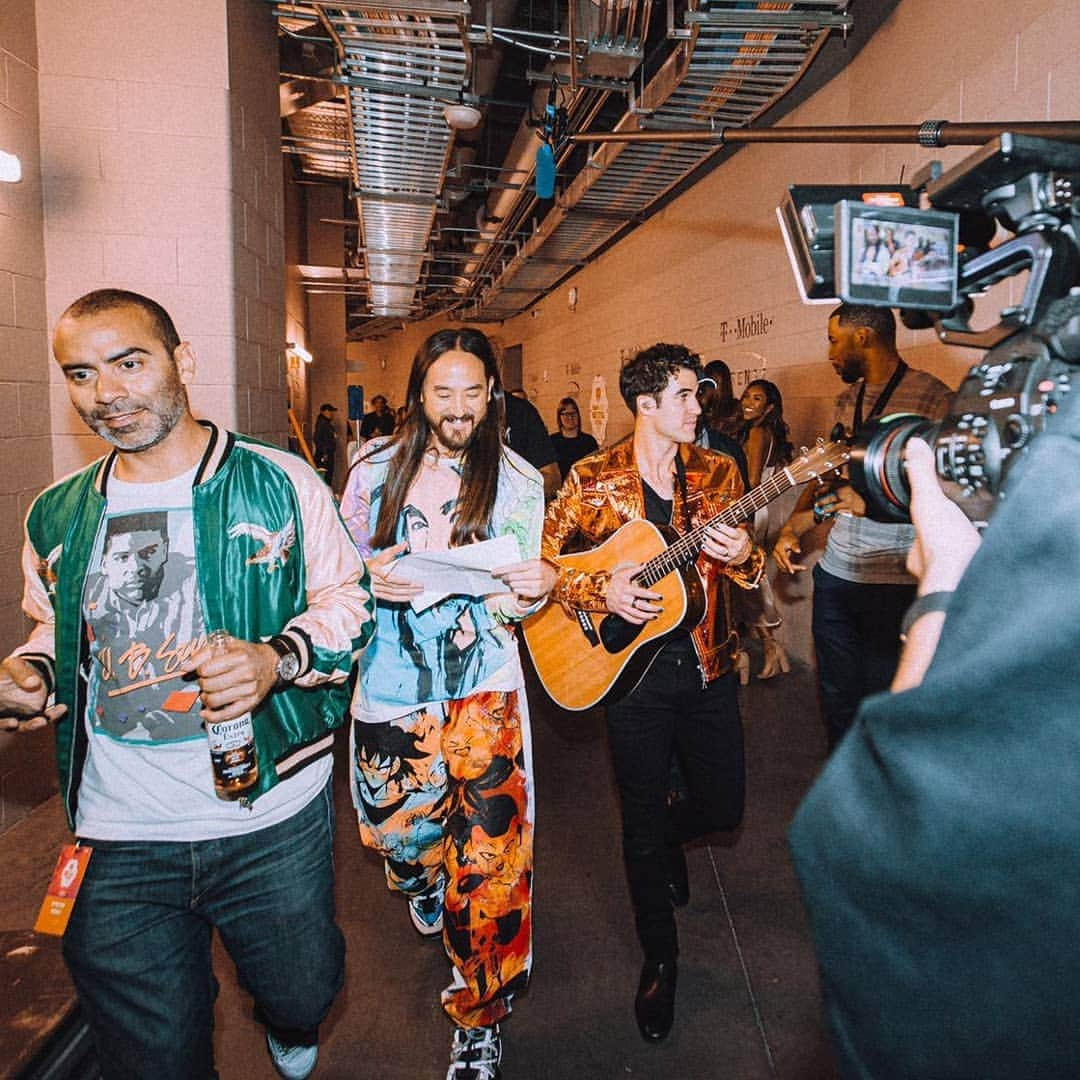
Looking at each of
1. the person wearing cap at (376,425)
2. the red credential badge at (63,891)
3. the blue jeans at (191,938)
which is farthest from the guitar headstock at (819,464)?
the person wearing cap at (376,425)

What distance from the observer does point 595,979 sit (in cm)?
229

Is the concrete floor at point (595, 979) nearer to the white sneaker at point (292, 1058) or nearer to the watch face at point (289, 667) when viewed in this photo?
the white sneaker at point (292, 1058)

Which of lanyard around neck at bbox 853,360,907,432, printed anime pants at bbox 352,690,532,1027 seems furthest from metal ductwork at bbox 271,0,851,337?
printed anime pants at bbox 352,690,532,1027

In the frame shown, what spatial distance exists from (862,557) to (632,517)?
1.06 meters

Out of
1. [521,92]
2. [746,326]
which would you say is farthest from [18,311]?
[521,92]

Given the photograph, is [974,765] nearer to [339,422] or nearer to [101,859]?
[101,859]

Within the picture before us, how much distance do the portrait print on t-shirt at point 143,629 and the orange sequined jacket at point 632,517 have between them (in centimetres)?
113

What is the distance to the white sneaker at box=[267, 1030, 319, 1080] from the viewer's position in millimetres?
1676

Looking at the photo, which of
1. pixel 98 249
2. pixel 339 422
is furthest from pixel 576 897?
pixel 339 422

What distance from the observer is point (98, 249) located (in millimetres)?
3258

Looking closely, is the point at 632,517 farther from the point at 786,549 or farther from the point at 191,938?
the point at 191,938

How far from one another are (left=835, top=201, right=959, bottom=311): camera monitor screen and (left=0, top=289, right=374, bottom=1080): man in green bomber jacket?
43.7 inches

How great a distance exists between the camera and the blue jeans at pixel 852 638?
2820 mm

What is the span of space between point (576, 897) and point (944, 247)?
8.04 feet
